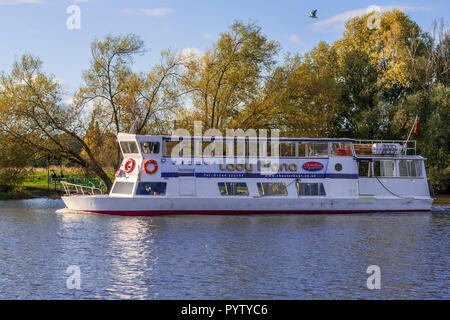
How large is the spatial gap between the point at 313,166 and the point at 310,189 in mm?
1641

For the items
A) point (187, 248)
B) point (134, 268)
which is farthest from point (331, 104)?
point (134, 268)

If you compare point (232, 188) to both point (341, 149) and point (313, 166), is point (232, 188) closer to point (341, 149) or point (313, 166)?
point (313, 166)

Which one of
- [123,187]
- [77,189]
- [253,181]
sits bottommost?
[77,189]

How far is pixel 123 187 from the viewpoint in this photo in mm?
37656

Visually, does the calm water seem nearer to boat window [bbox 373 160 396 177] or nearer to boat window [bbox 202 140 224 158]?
boat window [bbox 373 160 396 177]

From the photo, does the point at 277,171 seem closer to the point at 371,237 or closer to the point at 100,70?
the point at 371,237

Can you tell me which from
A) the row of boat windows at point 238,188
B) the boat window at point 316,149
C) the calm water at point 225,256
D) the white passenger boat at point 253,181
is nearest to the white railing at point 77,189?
the white passenger boat at point 253,181

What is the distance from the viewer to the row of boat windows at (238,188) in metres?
37.0

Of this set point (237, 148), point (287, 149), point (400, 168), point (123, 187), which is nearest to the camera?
point (123, 187)

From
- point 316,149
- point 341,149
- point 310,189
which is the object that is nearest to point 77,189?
point 310,189

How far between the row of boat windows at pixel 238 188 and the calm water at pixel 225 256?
1918 millimetres

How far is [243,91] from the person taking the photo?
52.2m

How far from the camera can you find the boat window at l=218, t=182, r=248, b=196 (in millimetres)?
37844

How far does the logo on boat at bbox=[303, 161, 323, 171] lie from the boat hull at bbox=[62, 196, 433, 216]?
7.00 ft
